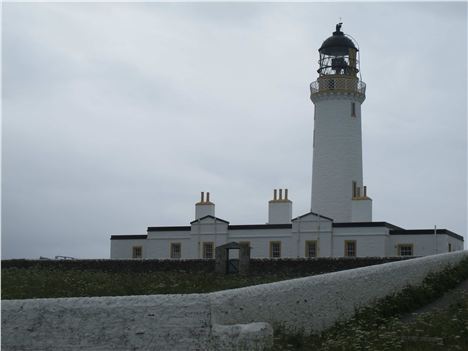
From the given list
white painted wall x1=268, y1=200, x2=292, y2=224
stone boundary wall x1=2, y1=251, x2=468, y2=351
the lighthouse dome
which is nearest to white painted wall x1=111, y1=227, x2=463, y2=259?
white painted wall x1=268, y1=200, x2=292, y2=224

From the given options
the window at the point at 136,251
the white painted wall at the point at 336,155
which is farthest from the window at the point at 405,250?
the window at the point at 136,251

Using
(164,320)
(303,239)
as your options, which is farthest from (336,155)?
(164,320)

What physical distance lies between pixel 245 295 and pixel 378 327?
3.44 meters

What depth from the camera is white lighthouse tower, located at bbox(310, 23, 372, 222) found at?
43.5 m

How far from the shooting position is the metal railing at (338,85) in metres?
44.8

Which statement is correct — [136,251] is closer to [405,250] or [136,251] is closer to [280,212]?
[280,212]

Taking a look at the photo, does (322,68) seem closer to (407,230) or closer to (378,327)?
(407,230)

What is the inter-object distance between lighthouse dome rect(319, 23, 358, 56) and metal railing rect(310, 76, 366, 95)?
228 cm

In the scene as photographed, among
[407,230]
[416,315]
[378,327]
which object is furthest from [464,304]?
[407,230]

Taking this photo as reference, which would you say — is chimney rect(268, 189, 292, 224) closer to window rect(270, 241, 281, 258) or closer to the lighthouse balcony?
window rect(270, 241, 281, 258)

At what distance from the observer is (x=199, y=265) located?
35.6 meters

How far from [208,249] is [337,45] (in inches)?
610

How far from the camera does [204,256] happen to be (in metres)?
42.5

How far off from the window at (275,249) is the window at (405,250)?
665 centimetres
